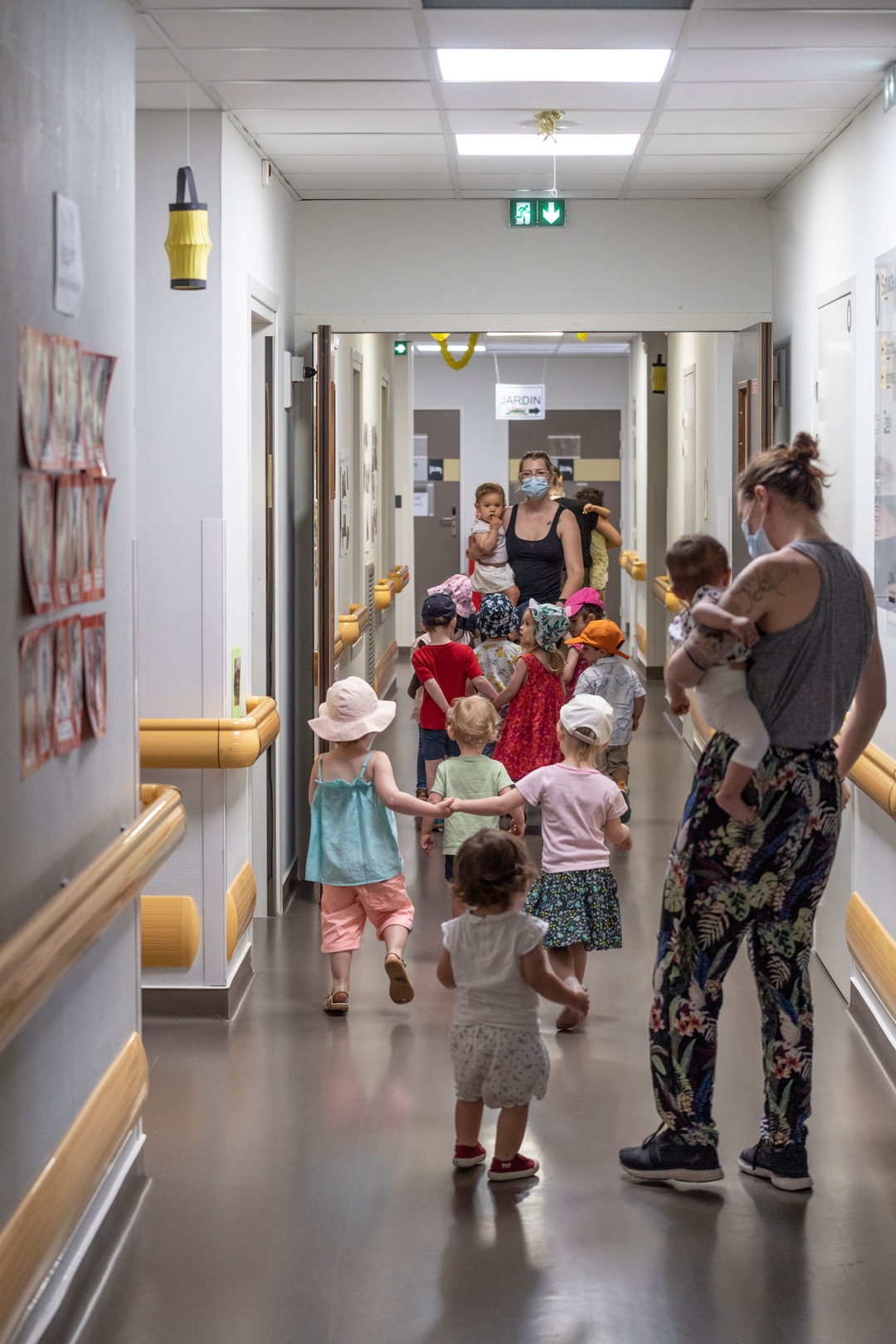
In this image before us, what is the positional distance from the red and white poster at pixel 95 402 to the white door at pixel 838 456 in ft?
8.47

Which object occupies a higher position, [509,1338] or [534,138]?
[534,138]

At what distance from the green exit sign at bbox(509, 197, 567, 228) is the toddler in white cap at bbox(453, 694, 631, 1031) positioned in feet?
8.56

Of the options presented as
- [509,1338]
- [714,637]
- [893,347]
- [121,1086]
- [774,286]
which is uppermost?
[774,286]

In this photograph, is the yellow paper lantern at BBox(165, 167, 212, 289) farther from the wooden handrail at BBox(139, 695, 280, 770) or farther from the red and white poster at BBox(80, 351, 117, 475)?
the wooden handrail at BBox(139, 695, 280, 770)

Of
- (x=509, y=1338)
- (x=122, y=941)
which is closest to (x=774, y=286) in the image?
(x=122, y=941)

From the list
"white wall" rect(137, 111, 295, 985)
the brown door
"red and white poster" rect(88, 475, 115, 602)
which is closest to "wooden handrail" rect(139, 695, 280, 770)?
"white wall" rect(137, 111, 295, 985)

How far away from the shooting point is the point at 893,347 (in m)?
4.09

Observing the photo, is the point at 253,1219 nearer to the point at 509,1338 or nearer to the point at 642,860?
the point at 509,1338

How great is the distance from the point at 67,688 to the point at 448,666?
11.5ft

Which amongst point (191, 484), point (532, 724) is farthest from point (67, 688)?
point (532, 724)

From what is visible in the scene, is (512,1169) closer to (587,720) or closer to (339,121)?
(587,720)

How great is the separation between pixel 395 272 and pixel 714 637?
363 centimetres

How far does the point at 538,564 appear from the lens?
287 inches

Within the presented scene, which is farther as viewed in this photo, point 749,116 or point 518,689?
point 518,689
